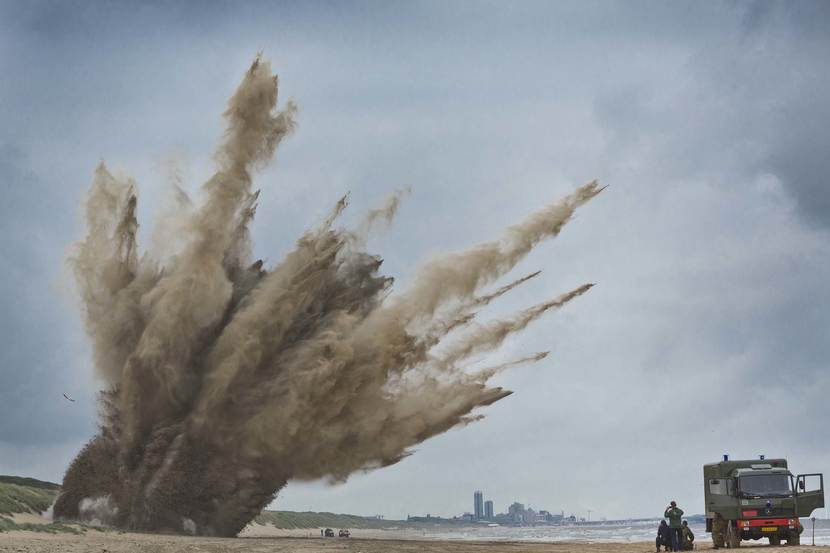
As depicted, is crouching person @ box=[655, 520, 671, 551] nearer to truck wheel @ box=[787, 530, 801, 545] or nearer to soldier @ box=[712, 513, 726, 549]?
soldier @ box=[712, 513, 726, 549]

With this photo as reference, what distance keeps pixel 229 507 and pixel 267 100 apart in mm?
19477

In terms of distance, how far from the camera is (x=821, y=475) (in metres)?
36.8

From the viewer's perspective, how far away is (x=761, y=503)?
3822 cm

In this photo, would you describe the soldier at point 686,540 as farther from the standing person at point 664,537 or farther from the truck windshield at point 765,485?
the truck windshield at point 765,485

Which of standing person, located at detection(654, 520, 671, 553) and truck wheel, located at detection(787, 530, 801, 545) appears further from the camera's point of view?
standing person, located at detection(654, 520, 671, 553)

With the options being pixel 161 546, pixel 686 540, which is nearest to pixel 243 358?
pixel 161 546

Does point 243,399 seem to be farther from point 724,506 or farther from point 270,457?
point 724,506

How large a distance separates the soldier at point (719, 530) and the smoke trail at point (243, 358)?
1120 centimetres

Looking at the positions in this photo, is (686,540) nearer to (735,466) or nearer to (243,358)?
(735,466)

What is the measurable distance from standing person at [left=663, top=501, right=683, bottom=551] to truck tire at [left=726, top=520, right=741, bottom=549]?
217 cm

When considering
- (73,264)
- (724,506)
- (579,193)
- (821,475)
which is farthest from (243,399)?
(821,475)

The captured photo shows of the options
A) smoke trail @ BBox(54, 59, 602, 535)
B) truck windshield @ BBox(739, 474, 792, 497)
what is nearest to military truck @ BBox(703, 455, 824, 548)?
truck windshield @ BBox(739, 474, 792, 497)

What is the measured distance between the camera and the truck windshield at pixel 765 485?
38.1 m

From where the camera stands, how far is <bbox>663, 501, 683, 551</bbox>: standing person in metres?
38.1
